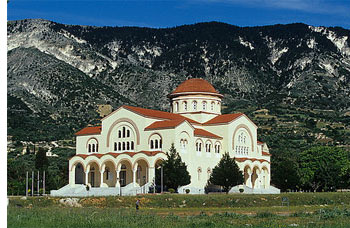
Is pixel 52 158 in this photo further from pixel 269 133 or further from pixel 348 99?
pixel 348 99

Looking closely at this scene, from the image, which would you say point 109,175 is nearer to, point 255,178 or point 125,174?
point 125,174

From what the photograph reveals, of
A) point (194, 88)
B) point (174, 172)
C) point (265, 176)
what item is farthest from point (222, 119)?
point (174, 172)

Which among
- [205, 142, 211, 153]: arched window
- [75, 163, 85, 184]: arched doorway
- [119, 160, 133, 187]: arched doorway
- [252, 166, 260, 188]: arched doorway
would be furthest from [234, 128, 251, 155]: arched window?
[75, 163, 85, 184]: arched doorway

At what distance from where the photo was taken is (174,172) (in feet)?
219

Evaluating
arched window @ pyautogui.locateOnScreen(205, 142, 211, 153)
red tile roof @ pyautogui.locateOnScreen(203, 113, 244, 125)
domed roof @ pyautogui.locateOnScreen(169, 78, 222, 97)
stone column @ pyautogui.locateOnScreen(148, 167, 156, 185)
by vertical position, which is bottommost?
stone column @ pyautogui.locateOnScreen(148, 167, 156, 185)

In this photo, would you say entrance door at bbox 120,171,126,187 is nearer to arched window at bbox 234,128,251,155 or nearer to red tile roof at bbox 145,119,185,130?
red tile roof at bbox 145,119,185,130

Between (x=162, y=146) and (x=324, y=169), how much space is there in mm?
27320

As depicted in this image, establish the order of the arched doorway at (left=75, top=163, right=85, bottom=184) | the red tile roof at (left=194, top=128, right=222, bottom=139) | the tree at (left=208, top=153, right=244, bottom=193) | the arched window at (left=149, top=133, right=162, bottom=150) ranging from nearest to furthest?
the arched window at (left=149, top=133, right=162, bottom=150)
the tree at (left=208, top=153, right=244, bottom=193)
the red tile roof at (left=194, top=128, right=222, bottom=139)
the arched doorway at (left=75, top=163, right=85, bottom=184)

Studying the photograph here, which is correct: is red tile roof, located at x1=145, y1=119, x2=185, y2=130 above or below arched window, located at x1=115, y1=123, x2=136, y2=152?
above

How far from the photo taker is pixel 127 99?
185125 mm

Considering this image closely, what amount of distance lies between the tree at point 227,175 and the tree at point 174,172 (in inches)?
246

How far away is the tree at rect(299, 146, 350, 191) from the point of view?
82.6 m

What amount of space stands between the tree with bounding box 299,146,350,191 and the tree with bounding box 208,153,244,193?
15.6m

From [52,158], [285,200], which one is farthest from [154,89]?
[285,200]
